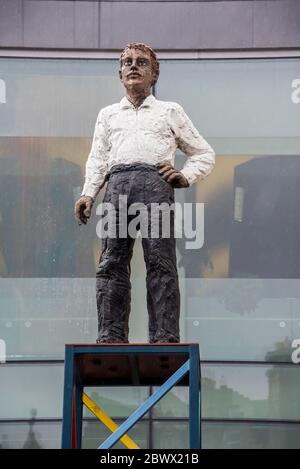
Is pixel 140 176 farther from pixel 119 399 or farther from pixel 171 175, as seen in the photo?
pixel 119 399

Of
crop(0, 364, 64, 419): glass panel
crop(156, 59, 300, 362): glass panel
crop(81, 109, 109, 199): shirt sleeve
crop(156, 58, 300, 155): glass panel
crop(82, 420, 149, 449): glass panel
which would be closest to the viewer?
crop(81, 109, 109, 199): shirt sleeve

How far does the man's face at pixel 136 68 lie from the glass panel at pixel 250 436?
15.3ft

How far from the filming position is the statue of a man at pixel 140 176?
1081 cm

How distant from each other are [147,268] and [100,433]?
4031mm

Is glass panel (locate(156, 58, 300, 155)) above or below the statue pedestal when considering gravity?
above

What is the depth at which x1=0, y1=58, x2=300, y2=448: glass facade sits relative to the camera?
14.6 metres

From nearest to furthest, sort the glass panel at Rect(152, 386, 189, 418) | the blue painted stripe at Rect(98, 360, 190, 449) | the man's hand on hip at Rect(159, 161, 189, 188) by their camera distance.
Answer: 1. the blue painted stripe at Rect(98, 360, 190, 449)
2. the man's hand on hip at Rect(159, 161, 189, 188)
3. the glass panel at Rect(152, 386, 189, 418)

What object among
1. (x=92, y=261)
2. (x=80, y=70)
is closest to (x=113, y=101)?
(x=80, y=70)

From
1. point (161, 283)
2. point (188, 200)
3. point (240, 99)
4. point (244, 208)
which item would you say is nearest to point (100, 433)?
point (188, 200)

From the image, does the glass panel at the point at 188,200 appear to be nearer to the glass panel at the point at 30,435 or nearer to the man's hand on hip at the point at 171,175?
the glass panel at the point at 30,435

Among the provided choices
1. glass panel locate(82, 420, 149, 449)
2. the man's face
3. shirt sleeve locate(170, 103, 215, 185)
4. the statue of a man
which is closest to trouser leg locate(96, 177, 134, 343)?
the statue of a man

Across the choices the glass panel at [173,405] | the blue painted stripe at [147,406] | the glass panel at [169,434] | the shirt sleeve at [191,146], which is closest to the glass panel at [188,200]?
the glass panel at [173,405]

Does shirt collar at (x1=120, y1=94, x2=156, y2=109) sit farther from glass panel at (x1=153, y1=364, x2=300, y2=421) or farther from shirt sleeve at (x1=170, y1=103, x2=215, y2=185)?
glass panel at (x1=153, y1=364, x2=300, y2=421)

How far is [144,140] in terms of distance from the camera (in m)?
11.0
